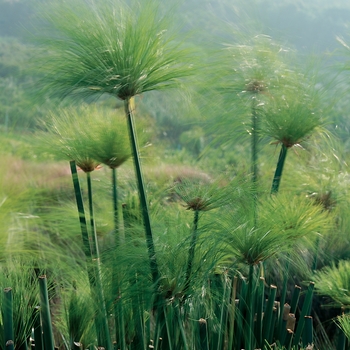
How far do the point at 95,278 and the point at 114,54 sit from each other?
14.7 inches

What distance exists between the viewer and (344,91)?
1107 millimetres

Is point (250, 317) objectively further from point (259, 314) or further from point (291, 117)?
point (291, 117)

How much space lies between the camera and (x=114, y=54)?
31.8 inches

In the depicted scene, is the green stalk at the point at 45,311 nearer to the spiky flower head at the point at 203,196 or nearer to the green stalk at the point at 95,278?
the green stalk at the point at 95,278

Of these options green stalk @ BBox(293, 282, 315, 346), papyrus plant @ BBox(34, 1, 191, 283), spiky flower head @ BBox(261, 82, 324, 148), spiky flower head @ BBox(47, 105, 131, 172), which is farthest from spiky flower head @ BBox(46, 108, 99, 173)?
green stalk @ BBox(293, 282, 315, 346)

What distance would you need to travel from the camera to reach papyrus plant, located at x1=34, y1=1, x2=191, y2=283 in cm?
81

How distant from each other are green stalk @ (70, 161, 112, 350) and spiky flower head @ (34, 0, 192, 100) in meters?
0.14

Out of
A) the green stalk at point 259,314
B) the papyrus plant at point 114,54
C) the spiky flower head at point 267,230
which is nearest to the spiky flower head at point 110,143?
the papyrus plant at point 114,54

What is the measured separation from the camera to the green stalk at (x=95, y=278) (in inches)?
35.2

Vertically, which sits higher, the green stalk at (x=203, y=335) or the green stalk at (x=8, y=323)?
the green stalk at (x=8, y=323)

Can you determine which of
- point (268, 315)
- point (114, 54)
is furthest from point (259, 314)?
point (114, 54)

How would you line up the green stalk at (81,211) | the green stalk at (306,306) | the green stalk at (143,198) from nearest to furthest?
the green stalk at (143,198), the green stalk at (81,211), the green stalk at (306,306)

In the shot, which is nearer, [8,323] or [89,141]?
[8,323]

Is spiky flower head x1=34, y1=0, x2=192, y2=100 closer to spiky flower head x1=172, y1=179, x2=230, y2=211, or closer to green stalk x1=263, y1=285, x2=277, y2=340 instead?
spiky flower head x1=172, y1=179, x2=230, y2=211
